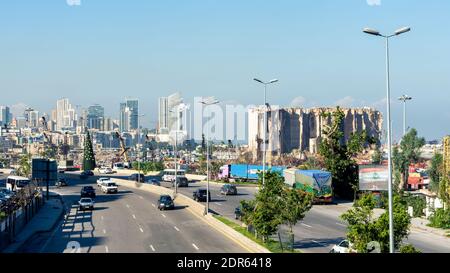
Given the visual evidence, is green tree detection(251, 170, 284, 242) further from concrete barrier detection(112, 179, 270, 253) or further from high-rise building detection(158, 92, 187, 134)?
high-rise building detection(158, 92, 187, 134)

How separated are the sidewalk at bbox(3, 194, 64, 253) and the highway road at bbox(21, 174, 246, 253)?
2.32 ft

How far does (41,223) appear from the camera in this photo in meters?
47.4

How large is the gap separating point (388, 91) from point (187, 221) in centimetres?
2687

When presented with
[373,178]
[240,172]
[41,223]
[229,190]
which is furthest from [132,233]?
[240,172]

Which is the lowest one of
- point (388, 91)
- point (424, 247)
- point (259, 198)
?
point (424, 247)

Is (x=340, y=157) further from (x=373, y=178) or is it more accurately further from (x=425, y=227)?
(x=425, y=227)

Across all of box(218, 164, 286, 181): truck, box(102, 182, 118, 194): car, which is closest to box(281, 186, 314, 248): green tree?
box(102, 182, 118, 194): car

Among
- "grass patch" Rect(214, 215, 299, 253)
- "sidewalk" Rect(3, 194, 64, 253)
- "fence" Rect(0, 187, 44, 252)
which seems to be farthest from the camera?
"sidewalk" Rect(3, 194, 64, 253)

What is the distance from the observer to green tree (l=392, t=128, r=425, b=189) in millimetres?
95000

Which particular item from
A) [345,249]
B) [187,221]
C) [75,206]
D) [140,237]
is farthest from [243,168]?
[345,249]

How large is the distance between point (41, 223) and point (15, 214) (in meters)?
7.58
